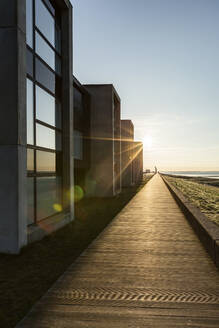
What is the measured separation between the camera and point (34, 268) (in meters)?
5.76

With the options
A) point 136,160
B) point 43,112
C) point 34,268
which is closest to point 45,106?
point 43,112

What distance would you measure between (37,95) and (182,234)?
19.3 feet

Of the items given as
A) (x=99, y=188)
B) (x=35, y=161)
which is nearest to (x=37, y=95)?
(x=35, y=161)

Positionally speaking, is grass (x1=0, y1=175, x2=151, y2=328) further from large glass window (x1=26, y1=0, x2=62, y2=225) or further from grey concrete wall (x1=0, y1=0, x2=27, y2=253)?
large glass window (x1=26, y1=0, x2=62, y2=225)

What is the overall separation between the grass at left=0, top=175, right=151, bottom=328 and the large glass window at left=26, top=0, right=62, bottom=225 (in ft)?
3.25

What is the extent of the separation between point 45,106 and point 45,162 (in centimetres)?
176

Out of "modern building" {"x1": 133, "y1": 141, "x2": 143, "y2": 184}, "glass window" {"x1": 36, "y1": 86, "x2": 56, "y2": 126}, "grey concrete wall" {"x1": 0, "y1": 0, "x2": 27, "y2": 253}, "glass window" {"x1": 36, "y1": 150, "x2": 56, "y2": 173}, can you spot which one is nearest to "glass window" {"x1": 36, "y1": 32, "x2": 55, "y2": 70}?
"glass window" {"x1": 36, "y1": 86, "x2": 56, "y2": 126}

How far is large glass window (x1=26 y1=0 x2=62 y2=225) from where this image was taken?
7840 mm

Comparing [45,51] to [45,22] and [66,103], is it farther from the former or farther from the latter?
[66,103]

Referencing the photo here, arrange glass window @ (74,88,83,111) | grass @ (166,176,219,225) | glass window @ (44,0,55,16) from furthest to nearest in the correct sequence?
glass window @ (74,88,83,111) < grass @ (166,176,219,225) < glass window @ (44,0,55,16)

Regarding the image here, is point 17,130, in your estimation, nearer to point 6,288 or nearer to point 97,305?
point 6,288

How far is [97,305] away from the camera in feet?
12.9

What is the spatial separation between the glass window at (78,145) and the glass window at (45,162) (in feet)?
24.9

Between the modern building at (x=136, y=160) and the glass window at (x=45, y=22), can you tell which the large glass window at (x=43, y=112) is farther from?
the modern building at (x=136, y=160)
